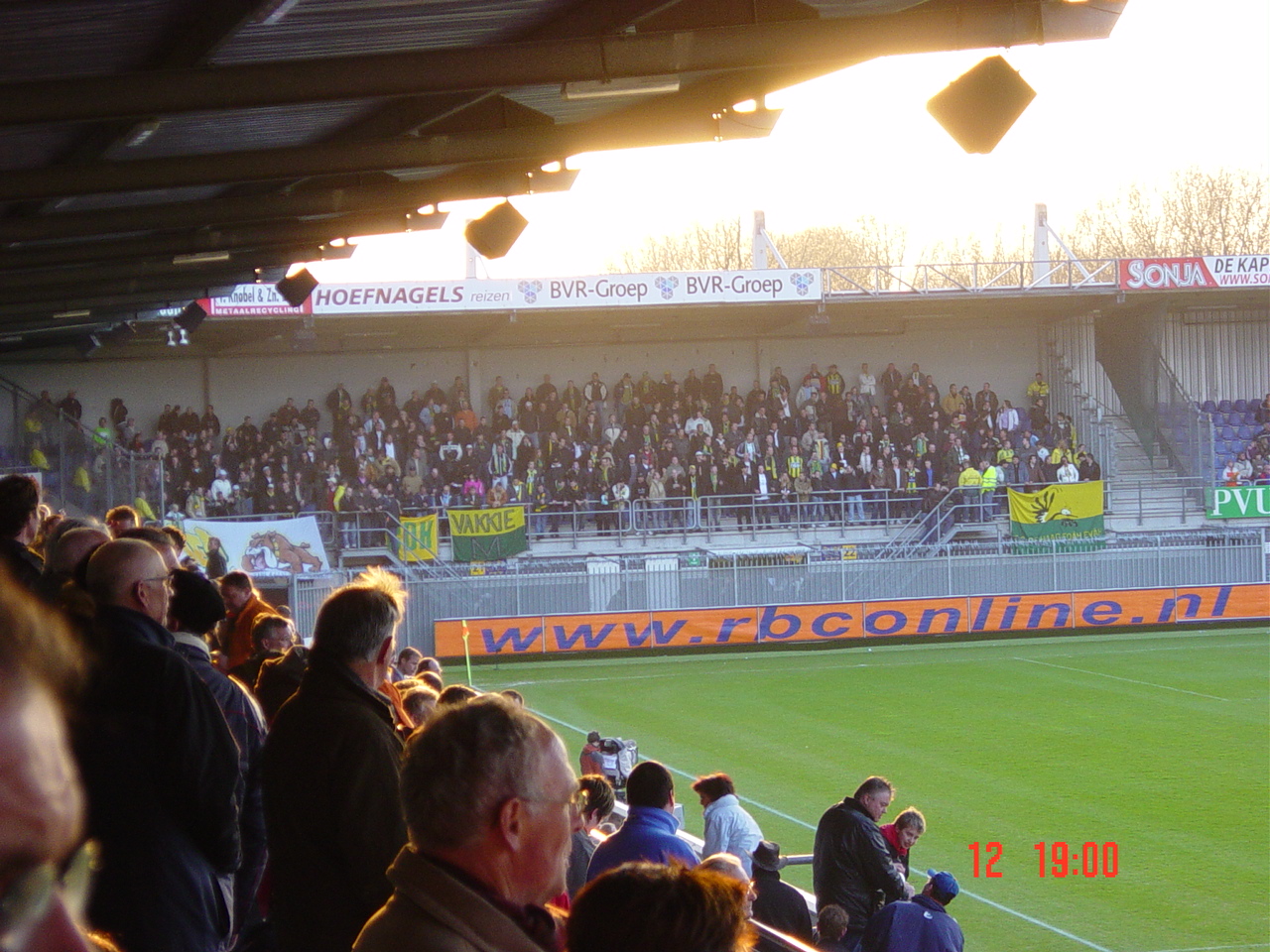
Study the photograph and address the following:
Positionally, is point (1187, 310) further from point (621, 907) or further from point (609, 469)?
point (621, 907)

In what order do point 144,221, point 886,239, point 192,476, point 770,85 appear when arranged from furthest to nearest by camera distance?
point 886,239 → point 192,476 → point 144,221 → point 770,85

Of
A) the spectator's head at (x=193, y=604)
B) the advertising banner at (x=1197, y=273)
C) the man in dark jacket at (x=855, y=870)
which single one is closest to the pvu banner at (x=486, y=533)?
the advertising banner at (x=1197, y=273)

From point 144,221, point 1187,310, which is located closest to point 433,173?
point 144,221

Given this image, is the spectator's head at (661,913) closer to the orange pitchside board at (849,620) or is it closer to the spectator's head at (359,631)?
the spectator's head at (359,631)

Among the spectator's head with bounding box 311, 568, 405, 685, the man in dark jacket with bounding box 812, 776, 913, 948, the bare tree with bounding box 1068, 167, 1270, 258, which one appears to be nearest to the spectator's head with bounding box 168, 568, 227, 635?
the spectator's head with bounding box 311, 568, 405, 685

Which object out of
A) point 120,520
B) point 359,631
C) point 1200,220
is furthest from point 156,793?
point 1200,220

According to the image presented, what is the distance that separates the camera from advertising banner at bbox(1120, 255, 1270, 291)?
33938 millimetres

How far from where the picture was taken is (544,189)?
28.9 feet

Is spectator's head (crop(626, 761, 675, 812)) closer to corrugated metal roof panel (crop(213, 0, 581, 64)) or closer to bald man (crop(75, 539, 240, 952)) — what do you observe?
bald man (crop(75, 539, 240, 952))

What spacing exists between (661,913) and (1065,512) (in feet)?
95.1

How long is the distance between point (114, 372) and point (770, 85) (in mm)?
28996

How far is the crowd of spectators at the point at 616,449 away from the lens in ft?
100.0

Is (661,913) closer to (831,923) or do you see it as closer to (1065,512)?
(831,923)

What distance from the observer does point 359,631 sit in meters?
3.49
